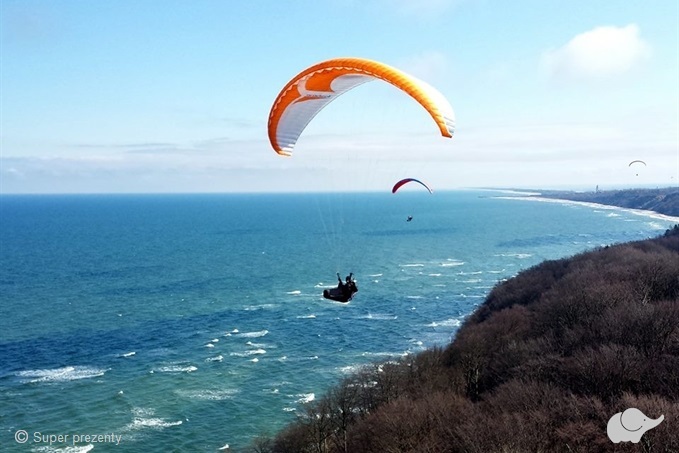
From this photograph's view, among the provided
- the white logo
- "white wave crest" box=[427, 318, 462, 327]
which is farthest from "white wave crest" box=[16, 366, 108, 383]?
the white logo

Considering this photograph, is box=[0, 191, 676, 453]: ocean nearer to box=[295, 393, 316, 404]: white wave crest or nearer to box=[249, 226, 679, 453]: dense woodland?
box=[295, 393, 316, 404]: white wave crest

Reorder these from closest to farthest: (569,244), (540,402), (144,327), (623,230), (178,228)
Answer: (540,402)
(144,327)
(569,244)
(623,230)
(178,228)

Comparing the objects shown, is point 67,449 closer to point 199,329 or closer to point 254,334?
point 254,334

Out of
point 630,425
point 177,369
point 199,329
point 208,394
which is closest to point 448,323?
point 199,329

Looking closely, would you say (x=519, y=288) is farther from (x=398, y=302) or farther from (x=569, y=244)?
(x=569, y=244)

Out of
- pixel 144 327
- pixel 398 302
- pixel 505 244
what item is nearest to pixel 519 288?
pixel 398 302

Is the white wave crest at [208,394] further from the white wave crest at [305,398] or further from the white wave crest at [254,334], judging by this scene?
the white wave crest at [254,334]

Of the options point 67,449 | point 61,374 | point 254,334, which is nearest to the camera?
point 67,449
